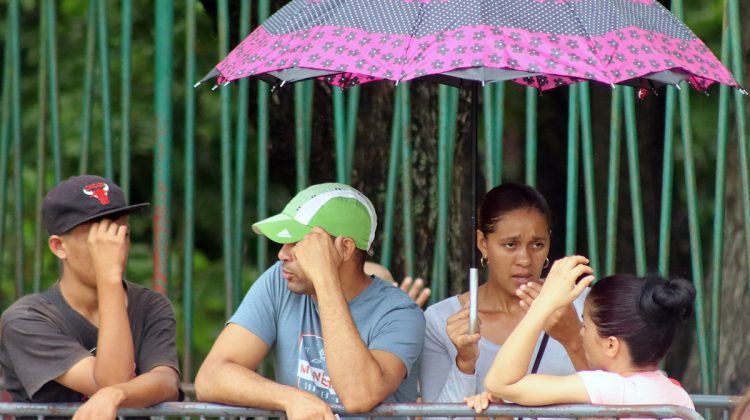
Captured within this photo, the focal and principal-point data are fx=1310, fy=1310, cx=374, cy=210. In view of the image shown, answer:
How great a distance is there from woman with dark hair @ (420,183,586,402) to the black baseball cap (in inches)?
41.3

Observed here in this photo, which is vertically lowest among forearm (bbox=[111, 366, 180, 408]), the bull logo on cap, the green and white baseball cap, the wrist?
forearm (bbox=[111, 366, 180, 408])

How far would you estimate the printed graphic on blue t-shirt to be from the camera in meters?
3.96

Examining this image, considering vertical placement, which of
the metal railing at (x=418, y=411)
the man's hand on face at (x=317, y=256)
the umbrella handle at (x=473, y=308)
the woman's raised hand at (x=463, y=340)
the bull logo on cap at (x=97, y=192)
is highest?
the bull logo on cap at (x=97, y=192)

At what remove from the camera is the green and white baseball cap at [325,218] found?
402 centimetres

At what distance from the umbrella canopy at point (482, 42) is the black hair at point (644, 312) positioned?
0.61 metres

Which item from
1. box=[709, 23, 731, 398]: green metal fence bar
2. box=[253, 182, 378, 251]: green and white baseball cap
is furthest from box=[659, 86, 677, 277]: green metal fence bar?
box=[253, 182, 378, 251]: green and white baseball cap

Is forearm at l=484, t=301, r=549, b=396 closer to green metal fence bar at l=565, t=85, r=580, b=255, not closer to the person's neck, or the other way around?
the person's neck

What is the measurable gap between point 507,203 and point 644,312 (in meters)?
0.74

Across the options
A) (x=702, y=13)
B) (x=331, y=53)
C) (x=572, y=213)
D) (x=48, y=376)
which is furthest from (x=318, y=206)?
(x=702, y=13)

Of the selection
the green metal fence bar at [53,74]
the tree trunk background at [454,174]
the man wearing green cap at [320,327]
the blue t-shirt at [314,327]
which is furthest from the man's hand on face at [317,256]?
the green metal fence bar at [53,74]

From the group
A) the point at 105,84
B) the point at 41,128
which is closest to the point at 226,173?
the point at 105,84

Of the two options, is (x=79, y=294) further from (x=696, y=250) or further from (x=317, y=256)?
(x=696, y=250)

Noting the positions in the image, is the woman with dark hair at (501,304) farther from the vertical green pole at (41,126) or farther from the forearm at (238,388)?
the vertical green pole at (41,126)

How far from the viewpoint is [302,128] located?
5.34 meters
